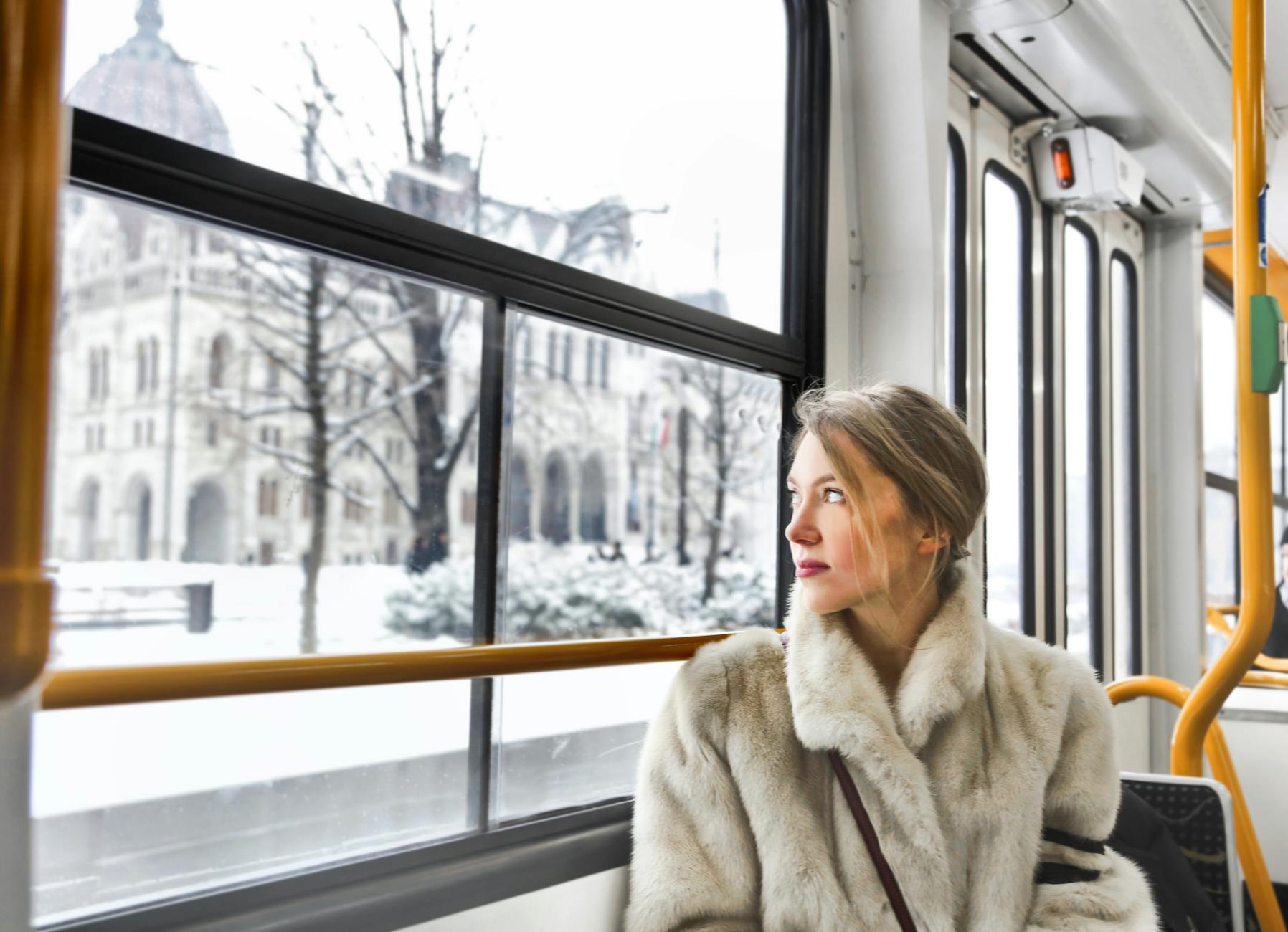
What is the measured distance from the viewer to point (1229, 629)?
4926 mm

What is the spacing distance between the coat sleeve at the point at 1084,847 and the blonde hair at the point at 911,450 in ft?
1.03

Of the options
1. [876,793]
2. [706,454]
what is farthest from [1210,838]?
[706,454]

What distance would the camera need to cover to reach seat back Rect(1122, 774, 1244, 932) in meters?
2.06

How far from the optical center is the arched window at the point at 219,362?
213 centimetres

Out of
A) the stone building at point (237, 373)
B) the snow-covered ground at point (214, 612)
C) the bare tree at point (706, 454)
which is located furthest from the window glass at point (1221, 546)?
the snow-covered ground at point (214, 612)

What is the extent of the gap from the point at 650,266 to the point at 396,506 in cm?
101

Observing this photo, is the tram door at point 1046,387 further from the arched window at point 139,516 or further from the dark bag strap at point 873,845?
the arched window at point 139,516

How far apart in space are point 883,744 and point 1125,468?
3863 millimetres

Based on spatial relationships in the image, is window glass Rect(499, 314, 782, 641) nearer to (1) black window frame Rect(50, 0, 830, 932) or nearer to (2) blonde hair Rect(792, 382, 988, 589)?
(1) black window frame Rect(50, 0, 830, 932)

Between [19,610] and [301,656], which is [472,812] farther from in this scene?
[19,610]

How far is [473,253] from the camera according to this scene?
1729 mm

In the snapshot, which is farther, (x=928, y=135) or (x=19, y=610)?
(x=928, y=135)

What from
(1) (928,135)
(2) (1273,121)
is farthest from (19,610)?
(2) (1273,121)

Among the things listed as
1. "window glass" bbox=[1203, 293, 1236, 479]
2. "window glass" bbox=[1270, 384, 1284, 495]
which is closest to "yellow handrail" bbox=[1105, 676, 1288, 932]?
"window glass" bbox=[1203, 293, 1236, 479]
